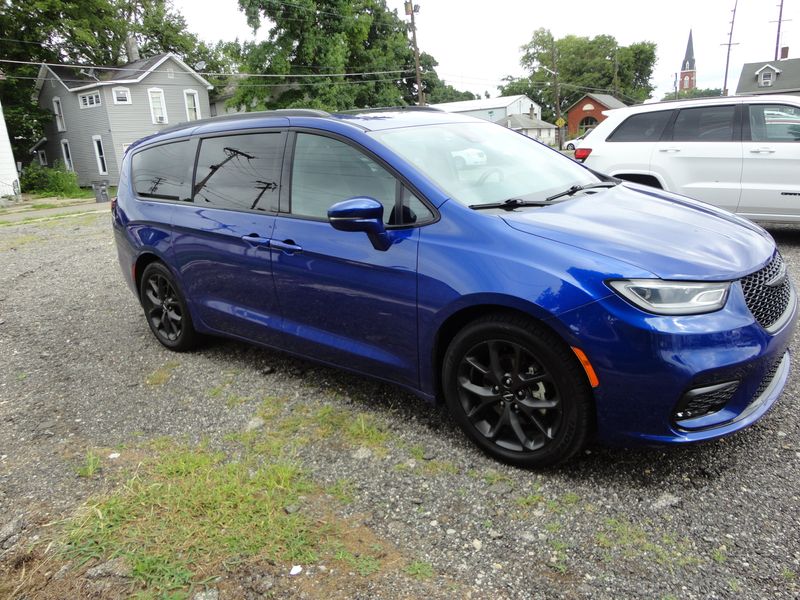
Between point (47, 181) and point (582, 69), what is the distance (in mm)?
77440

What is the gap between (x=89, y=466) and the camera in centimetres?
312

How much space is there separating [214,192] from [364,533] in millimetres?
2578

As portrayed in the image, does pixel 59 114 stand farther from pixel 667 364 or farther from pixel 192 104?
pixel 667 364

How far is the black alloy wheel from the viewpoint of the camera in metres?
4.53

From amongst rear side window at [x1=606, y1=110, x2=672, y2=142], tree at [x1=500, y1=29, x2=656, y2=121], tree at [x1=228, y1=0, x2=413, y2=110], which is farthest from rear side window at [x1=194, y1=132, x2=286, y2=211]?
tree at [x1=500, y1=29, x2=656, y2=121]

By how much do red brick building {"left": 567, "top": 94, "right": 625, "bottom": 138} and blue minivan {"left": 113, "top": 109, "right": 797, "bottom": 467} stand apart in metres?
73.2

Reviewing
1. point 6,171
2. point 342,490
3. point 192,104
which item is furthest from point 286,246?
point 192,104

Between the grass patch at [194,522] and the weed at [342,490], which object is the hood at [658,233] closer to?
the weed at [342,490]

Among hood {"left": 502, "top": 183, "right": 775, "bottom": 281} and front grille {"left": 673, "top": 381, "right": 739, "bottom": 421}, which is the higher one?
hood {"left": 502, "top": 183, "right": 775, "bottom": 281}

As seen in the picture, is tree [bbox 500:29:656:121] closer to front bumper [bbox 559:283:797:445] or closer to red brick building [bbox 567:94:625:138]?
red brick building [bbox 567:94:625:138]

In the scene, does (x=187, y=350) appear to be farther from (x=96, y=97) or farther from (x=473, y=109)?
(x=473, y=109)

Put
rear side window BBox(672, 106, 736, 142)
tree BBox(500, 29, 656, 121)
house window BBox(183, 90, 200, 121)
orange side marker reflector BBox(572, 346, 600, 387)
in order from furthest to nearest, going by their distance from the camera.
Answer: tree BBox(500, 29, 656, 121), house window BBox(183, 90, 200, 121), rear side window BBox(672, 106, 736, 142), orange side marker reflector BBox(572, 346, 600, 387)

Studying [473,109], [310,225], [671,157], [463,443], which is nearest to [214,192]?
[310,225]

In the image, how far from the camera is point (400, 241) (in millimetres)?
3006
